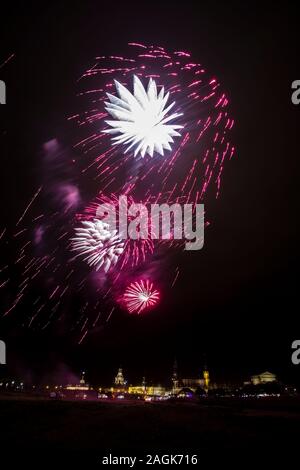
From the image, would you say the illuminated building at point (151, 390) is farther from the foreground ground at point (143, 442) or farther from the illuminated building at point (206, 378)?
the foreground ground at point (143, 442)

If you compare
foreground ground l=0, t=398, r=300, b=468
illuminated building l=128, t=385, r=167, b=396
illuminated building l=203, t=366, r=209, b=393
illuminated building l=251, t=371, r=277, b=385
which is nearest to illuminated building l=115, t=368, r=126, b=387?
illuminated building l=128, t=385, r=167, b=396

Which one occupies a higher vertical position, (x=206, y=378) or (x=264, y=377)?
(x=264, y=377)

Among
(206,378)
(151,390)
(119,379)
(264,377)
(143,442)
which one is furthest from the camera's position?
(119,379)

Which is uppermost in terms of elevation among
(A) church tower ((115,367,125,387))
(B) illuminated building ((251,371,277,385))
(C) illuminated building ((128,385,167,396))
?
(B) illuminated building ((251,371,277,385))

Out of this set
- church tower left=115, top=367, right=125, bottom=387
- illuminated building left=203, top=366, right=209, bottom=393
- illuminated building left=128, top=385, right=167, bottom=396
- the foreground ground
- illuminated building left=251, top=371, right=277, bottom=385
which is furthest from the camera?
church tower left=115, top=367, right=125, bottom=387

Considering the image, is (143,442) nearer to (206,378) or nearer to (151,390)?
(206,378)

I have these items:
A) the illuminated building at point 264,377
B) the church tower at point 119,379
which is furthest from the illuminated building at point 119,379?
the illuminated building at point 264,377

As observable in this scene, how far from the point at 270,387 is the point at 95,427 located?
9297cm

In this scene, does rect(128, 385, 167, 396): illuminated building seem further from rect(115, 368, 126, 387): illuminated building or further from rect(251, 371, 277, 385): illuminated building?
rect(251, 371, 277, 385): illuminated building

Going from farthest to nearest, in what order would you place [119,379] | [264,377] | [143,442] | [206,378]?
[119,379] → [206,378] → [264,377] → [143,442]

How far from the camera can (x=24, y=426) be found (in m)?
20.7

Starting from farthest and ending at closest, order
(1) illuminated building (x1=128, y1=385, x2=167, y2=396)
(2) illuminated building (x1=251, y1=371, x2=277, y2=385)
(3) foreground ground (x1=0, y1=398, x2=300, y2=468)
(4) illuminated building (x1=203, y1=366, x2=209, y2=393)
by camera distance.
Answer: (1) illuminated building (x1=128, y1=385, x2=167, y2=396) → (4) illuminated building (x1=203, y1=366, x2=209, y2=393) → (2) illuminated building (x1=251, y1=371, x2=277, y2=385) → (3) foreground ground (x1=0, y1=398, x2=300, y2=468)

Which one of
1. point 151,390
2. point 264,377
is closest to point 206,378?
point 264,377

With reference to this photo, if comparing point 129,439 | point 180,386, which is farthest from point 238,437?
point 180,386
